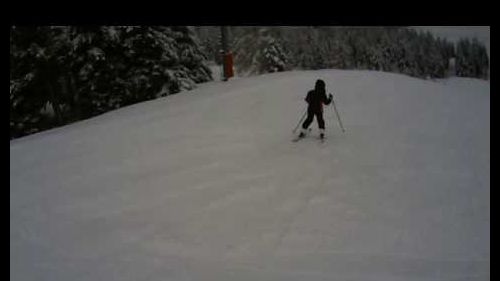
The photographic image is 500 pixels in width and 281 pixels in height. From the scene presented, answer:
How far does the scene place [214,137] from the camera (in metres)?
11.2

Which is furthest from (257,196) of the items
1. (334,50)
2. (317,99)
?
(334,50)

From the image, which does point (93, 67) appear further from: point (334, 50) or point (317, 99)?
point (334, 50)

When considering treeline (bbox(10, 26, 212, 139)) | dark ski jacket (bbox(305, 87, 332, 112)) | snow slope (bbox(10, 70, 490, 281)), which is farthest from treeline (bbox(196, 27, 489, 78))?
dark ski jacket (bbox(305, 87, 332, 112))

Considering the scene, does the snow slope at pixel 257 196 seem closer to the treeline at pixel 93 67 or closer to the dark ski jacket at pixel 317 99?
the dark ski jacket at pixel 317 99

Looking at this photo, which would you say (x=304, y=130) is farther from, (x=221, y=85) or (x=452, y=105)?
(x=221, y=85)

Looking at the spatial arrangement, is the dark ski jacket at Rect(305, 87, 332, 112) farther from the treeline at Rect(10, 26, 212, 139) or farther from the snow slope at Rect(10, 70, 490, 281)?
the treeline at Rect(10, 26, 212, 139)

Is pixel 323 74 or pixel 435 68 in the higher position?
pixel 323 74

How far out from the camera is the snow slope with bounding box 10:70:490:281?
6547 millimetres

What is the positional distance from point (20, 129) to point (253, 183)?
14627mm

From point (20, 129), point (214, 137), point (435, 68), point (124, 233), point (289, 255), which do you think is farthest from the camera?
point (435, 68)

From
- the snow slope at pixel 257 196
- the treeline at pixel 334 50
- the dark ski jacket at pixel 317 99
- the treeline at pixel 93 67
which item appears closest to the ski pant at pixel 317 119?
the dark ski jacket at pixel 317 99

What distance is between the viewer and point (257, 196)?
8289 millimetres

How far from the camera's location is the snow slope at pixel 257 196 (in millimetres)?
6547
